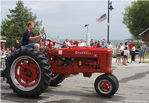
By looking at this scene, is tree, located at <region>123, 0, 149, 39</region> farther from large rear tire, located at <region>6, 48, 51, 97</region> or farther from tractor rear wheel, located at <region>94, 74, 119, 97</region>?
large rear tire, located at <region>6, 48, 51, 97</region>

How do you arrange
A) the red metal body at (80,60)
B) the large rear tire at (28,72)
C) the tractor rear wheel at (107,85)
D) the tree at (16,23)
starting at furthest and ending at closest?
1. the tree at (16,23)
2. the red metal body at (80,60)
3. the tractor rear wheel at (107,85)
4. the large rear tire at (28,72)

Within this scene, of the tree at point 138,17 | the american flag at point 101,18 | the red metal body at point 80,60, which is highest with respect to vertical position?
the tree at point 138,17

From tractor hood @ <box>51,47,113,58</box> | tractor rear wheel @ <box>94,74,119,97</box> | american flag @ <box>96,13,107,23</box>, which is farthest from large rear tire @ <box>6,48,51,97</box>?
american flag @ <box>96,13,107,23</box>

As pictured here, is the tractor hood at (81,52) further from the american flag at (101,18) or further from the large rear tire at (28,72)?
the american flag at (101,18)

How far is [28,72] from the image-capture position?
543 centimetres

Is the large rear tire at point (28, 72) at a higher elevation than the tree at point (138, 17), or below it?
below

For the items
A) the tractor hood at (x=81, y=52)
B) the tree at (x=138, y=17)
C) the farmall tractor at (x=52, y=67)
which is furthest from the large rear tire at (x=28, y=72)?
the tree at (x=138, y=17)

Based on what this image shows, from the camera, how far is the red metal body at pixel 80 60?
547 cm

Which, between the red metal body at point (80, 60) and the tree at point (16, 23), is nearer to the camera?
the red metal body at point (80, 60)

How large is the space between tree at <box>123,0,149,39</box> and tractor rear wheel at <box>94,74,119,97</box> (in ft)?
172

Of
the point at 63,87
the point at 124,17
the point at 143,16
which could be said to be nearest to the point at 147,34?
the point at 143,16

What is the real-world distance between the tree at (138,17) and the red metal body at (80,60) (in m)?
52.4

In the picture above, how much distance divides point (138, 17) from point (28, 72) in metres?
55.5

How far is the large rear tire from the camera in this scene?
509 centimetres
